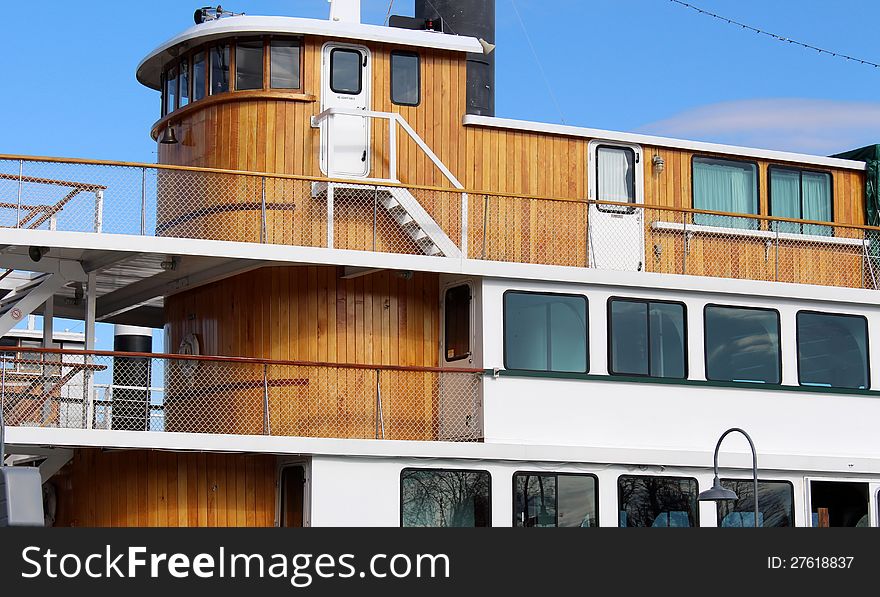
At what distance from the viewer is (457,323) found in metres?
19.4

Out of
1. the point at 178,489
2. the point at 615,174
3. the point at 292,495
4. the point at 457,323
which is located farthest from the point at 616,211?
the point at 178,489

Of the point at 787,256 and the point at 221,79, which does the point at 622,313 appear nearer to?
the point at 787,256

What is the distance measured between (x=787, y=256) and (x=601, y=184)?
280 centimetres

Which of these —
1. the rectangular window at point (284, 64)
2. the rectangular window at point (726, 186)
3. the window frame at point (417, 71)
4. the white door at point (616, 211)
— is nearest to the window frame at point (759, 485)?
the white door at point (616, 211)

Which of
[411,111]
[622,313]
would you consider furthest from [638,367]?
[411,111]

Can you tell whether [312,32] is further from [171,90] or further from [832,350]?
[832,350]

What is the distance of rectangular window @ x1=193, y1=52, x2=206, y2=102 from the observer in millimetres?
20078

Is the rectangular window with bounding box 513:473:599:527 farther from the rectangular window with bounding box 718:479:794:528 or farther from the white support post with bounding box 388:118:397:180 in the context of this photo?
the white support post with bounding box 388:118:397:180

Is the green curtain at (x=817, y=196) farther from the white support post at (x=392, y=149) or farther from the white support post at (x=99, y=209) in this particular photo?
the white support post at (x=99, y=209)

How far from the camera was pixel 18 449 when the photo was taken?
17.5 m

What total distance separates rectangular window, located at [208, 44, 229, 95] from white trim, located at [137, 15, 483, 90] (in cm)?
18

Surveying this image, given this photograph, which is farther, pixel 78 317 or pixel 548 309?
pixel 78 317

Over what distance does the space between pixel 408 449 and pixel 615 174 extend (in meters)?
5.25
